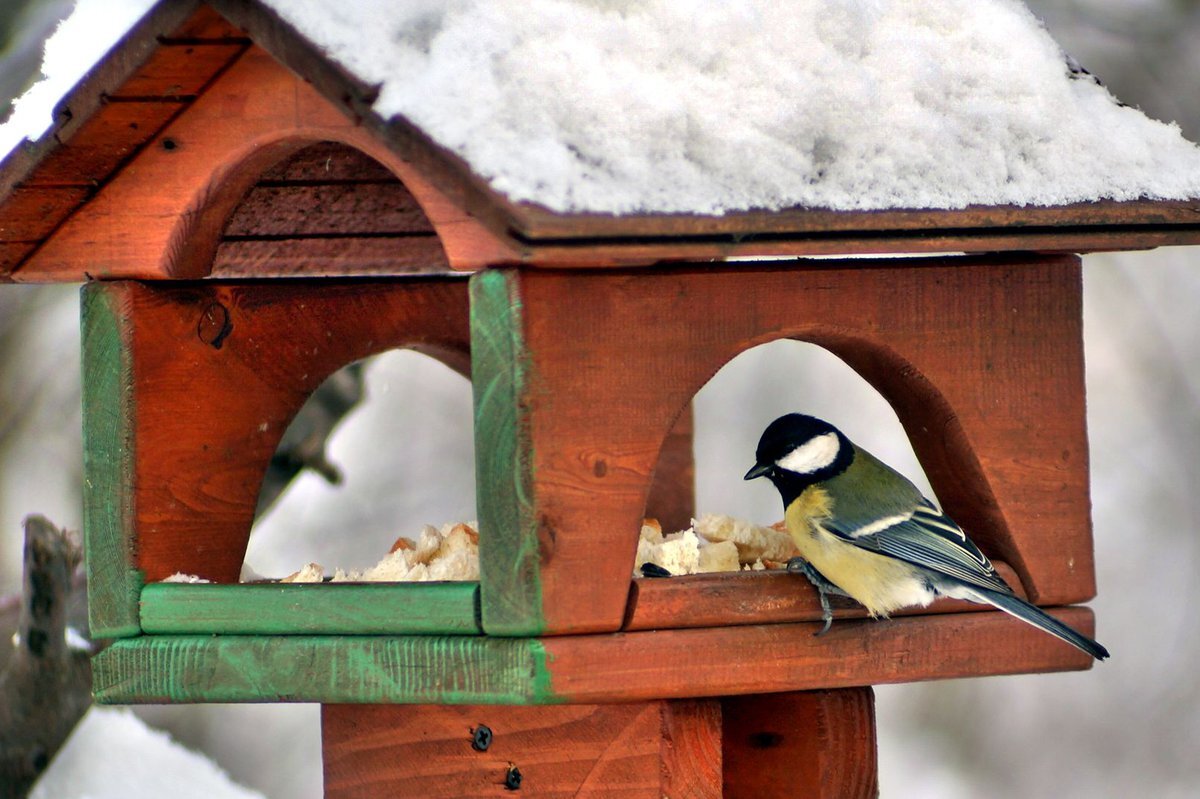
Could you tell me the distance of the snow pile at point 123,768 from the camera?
3742mm

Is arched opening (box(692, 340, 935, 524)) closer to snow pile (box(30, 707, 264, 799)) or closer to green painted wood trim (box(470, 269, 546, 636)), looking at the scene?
snow pile (box(30, 707, 264, 799))

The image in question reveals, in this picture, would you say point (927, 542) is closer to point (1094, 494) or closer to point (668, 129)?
point (668, 129)

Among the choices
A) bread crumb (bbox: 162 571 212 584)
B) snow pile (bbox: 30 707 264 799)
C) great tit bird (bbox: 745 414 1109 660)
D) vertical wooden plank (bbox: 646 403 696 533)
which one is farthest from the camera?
vertical wooden plank (bbox: 646 403 696 533)

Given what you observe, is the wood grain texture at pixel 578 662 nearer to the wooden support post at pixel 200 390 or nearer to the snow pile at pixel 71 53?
the wooden support post at pixel 200 390

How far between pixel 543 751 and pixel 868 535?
71 cm

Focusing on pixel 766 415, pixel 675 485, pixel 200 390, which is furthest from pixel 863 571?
pixel 766 415

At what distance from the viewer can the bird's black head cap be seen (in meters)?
3.34

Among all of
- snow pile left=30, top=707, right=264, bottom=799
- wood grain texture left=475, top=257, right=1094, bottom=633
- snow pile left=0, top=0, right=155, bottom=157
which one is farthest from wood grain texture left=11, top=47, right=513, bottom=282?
snow pile left=30, top=707, right=264, bottom=799

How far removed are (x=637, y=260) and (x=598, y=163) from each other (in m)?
0.17

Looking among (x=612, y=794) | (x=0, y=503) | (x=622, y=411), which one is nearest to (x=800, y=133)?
(x=622, y=411)

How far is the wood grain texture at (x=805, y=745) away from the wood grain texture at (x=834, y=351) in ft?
1.27

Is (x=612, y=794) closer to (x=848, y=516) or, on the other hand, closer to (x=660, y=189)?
(x=848, y=516)

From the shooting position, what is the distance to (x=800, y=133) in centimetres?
267

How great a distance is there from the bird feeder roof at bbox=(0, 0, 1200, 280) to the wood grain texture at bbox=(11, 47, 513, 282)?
0.4 inches
